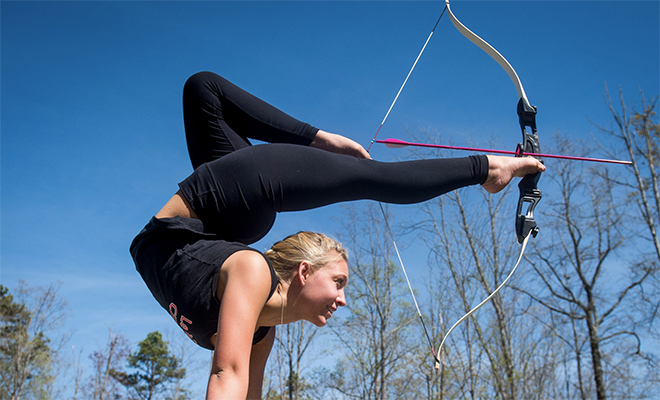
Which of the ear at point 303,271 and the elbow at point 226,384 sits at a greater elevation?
the ear at point 303,271

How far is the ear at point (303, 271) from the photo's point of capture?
1.46m

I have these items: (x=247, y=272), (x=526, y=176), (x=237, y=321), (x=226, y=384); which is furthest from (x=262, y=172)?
(x=526, y=176)

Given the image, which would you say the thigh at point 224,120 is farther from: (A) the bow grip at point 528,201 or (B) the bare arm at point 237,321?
(A) the bow grip at point 528,201

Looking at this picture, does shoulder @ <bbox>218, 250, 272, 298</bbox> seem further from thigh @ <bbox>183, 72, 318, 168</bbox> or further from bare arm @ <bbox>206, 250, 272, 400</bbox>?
thigh @ <bbox>183, 72, 318, 168</bbox>

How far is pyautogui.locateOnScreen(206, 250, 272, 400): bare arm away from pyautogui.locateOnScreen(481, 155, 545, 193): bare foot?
81cm

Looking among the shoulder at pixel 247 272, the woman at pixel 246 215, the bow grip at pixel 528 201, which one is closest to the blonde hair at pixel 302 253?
the woman at pixel 246 215

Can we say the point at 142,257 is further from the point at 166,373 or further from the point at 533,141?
the point at 166,373

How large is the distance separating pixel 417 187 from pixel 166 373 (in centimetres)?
2942

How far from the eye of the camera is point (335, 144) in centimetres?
170

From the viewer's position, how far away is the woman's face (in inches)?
58.1

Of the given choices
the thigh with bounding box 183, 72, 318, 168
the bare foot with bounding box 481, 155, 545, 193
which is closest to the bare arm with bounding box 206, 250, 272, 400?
the thigh with bounding box 183, 72, 318, 168

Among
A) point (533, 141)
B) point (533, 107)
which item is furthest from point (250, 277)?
point (533, 107)

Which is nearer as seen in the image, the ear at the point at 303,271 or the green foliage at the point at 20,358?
the ear at the point at 303,271

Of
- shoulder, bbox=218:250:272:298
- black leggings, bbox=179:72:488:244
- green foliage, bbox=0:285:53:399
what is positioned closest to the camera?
shoulder, bbox=218:250:272:298
